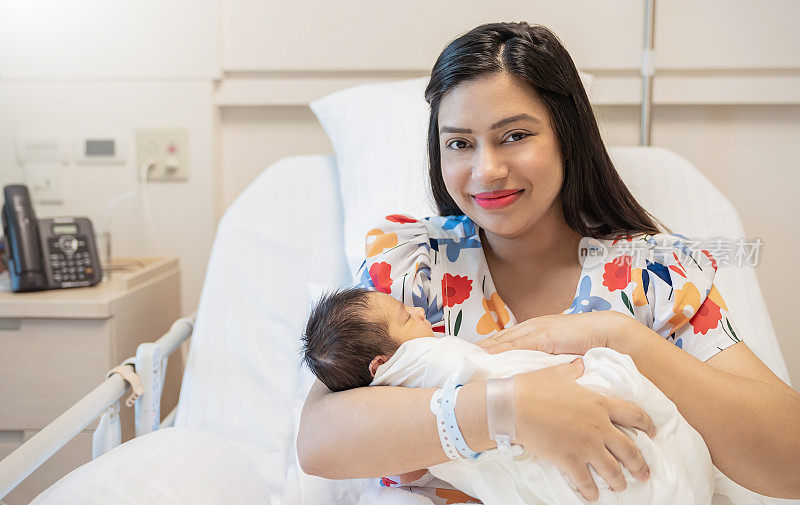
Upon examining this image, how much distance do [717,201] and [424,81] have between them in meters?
0.79

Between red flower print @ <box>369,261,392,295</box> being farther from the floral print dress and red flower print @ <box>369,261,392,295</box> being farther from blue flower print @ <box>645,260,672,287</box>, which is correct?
blue flower print @ <box>645,260,672,287</box>

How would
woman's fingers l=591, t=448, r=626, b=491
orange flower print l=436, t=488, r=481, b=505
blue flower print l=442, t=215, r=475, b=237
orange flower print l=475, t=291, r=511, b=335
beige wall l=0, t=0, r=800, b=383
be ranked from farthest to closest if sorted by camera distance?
beige wall l=0, t=0, r=800, b=383 → blue flower print l=442, t=215, r=475, b=237 → orange flower print l=475, t=291, r=511, b=335 → orange flower print l=436, t=488, r=481, b=505 → woman's fingers l=591, t=448, r=626, b=491

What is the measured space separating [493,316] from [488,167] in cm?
29

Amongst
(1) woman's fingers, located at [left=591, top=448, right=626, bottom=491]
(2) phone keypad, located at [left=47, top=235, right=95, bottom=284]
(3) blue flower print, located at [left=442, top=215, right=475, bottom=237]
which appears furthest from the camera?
(2) phone keypad, located at [left=47, top=235, right=95, bottom=284]

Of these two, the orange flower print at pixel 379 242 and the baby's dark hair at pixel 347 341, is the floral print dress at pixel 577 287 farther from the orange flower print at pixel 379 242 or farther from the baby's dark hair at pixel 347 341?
the baby's dark hair at pixel 347 341

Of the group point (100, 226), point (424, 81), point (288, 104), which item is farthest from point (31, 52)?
point (424, 81)

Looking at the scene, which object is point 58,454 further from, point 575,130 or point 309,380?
point 575,130

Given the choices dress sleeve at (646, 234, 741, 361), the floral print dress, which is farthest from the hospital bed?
dress sleeve at (646, 234, 741, 361)

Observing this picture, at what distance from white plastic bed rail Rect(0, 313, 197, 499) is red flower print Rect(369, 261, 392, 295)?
47 centimetres

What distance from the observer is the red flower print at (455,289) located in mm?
1242

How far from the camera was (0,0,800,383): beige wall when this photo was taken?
200 cm

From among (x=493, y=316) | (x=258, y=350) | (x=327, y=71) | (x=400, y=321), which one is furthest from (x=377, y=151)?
(x=400, y=321)

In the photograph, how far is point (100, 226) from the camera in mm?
2027

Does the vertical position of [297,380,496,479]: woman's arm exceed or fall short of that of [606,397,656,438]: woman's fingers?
it falls short
